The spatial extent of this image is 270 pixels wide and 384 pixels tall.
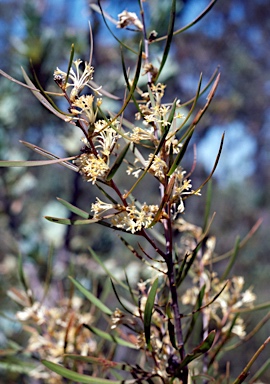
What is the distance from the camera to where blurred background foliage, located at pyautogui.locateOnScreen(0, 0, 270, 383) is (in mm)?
688

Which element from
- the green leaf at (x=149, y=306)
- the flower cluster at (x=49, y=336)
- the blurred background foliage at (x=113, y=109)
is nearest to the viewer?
the green leaf at (x=149, y=306)

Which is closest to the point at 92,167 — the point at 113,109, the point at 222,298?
the point at 222,298

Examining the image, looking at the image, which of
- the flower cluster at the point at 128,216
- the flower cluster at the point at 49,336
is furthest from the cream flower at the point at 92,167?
the flower cluster at the point at 49,336

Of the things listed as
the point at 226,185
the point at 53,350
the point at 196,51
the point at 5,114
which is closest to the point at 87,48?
the point at 5,114

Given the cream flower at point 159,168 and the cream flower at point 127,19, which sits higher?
the cream flower at point 127,19

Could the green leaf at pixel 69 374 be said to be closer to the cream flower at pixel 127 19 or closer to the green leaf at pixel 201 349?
the green leaf at pixel 201 349

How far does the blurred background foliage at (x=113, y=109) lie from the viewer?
69 centimetres

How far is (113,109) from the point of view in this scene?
67 cm

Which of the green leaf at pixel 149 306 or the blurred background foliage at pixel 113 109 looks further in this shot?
the blurred background foliage at pixel 113 109

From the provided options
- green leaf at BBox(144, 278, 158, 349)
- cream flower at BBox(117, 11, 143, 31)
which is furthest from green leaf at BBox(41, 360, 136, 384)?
cream flower at BBox(117, 11, 143, 31)

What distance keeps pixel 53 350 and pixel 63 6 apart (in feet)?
11.0

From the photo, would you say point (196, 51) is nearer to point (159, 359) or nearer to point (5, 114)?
point (5, 114)

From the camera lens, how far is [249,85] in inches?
131

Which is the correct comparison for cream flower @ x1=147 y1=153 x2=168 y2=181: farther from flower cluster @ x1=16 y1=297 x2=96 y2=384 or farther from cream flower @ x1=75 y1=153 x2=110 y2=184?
flower cluster @ x1=16 y1=297 x2=96 y2=384
